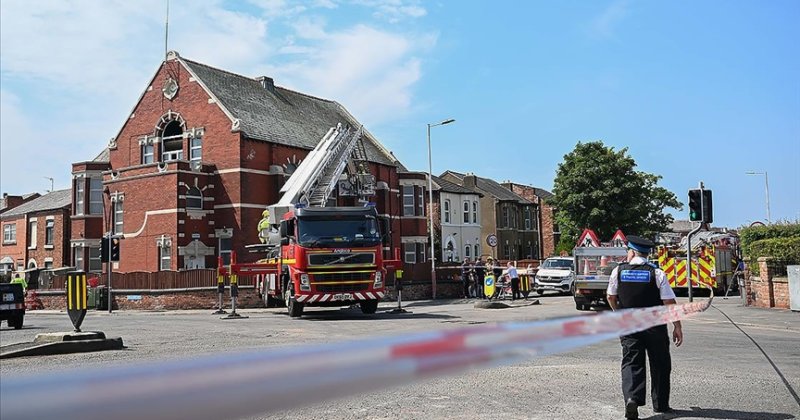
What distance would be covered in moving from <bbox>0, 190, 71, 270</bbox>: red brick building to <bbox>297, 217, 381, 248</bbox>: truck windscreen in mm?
34421

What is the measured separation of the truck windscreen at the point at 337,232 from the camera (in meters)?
18.6

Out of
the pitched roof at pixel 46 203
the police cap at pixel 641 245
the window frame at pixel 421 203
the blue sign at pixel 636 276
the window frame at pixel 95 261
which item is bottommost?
the blue sign at pixel 636 276

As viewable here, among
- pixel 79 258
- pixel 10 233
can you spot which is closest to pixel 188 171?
pixel 79 258

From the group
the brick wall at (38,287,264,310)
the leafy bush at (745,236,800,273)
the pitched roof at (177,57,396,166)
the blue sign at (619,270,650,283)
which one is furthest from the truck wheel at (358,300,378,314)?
the pitched roof at (177,57,396,166)

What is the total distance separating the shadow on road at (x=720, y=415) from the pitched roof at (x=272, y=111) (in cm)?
3049

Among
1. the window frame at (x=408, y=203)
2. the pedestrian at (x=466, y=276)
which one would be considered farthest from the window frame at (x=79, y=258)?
the pedestrian at (x=466, y=276)

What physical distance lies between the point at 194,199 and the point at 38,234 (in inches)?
828

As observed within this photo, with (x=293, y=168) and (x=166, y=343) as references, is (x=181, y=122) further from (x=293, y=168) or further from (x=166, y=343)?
(x=166, y=343)

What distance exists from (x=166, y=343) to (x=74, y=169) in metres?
29.7

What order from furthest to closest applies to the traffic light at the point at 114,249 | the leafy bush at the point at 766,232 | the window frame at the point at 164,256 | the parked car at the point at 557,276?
the window frame at the point at 164,256, the parked car at the point at 557,276, the traffic light at the point at 114,249, the leafy bush at the point at 766,232

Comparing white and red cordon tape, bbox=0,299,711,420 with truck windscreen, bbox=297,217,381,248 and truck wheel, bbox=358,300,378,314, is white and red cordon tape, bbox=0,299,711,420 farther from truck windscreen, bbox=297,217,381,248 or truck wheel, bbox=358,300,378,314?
truck wheel, bbox=358,300,378,314

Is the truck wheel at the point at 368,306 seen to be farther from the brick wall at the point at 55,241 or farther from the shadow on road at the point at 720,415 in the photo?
the brick wall at the point at 55,241

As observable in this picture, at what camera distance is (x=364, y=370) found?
1773 mm

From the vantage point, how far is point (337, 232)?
18.9m
